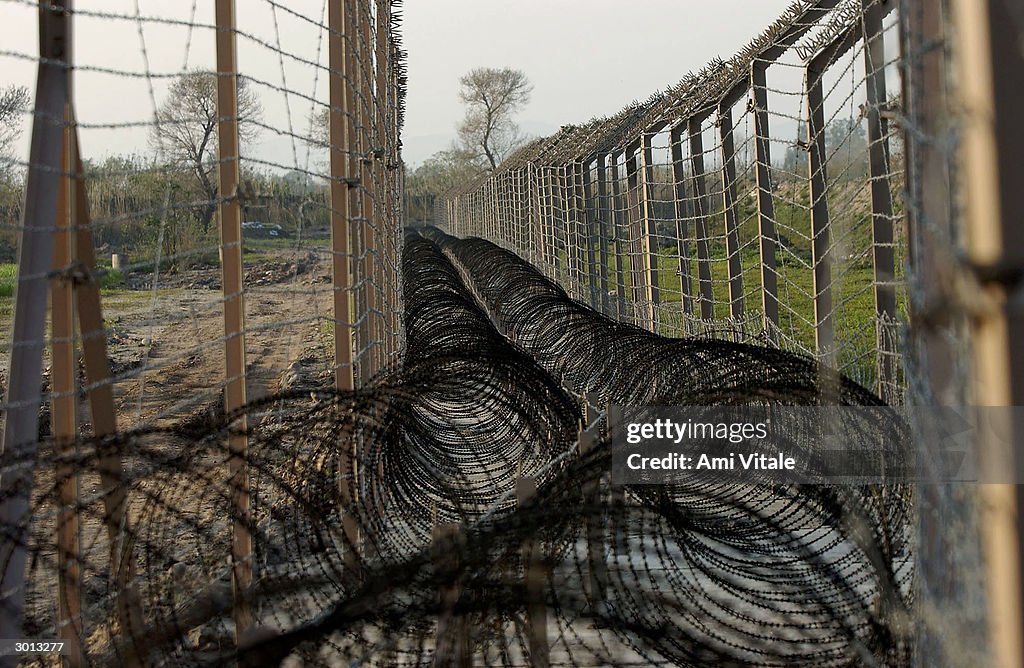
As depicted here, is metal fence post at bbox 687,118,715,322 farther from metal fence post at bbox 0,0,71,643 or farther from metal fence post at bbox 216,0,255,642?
metal fence post at bbox 0,0,71,643

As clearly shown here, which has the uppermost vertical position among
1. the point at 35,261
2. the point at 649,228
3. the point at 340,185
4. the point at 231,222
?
the point at 649,228

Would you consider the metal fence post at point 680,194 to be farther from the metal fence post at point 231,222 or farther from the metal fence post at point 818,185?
the metal fence post at point 231,222

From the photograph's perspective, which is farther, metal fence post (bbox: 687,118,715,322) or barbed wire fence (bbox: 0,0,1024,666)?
metal fence post (bbox: 687,118,715,322)

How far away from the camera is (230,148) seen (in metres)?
3.84

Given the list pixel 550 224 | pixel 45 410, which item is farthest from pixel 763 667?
pixel 550 224

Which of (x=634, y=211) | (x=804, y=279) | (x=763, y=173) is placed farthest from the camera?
(x=804, y=279)

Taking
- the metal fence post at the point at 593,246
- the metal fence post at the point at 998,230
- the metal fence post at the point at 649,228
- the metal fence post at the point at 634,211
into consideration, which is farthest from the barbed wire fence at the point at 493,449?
the metal fence post at the point at 593,246

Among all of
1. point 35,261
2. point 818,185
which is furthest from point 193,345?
point 35,261

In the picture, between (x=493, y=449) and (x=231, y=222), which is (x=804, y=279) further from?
(x=231, y=222)

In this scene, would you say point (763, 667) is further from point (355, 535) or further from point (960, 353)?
point (355, 535)

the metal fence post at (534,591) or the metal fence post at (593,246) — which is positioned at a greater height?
the metal fence post at (593,246)

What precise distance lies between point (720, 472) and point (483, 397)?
2.86 ft

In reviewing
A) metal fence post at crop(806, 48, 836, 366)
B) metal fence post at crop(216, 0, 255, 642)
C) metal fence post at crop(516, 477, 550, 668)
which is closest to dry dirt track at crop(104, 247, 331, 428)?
metal fence post at crop(806, 48, 836, 366)

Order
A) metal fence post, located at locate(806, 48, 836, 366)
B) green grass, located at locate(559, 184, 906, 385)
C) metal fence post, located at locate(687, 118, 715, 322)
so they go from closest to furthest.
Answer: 1. green grass, located at locate(559, 184, 906, 385)
2. metal fence post, located at locate(806, 48, 836, 366)
3. metal fence post, located at locate(687, 118, 715, 322)
